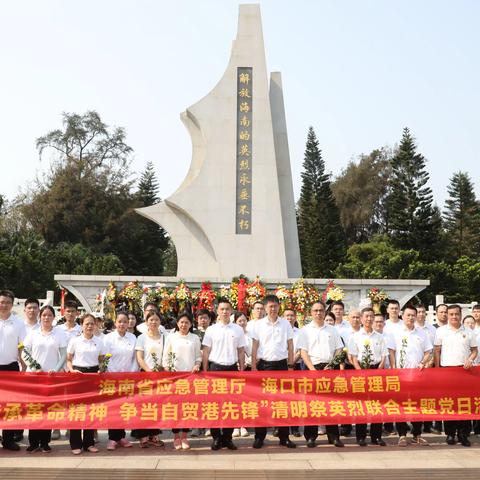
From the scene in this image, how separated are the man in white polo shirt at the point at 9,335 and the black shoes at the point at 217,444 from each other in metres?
1.52

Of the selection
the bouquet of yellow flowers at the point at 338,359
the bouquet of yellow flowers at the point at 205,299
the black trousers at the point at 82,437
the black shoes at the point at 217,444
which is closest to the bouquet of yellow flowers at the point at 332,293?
the bouquet of yellow flowers at the point at 205,299

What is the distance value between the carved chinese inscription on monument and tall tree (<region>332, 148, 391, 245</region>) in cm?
1841

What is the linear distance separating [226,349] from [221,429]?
1.97 ft

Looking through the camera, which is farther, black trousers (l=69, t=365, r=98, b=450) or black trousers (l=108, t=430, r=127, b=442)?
black trousers (l=108, t=430, r=127, b=442)

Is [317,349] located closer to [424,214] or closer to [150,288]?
[150,288]

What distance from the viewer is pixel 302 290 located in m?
9.51

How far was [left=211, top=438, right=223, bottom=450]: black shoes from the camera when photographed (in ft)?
15.0

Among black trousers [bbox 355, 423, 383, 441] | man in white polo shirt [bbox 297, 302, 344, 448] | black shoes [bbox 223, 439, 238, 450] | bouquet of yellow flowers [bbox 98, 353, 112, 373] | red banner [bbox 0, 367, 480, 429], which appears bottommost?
black shoes [bbox 223, 439, 238, 450]

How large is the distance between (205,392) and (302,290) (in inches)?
199

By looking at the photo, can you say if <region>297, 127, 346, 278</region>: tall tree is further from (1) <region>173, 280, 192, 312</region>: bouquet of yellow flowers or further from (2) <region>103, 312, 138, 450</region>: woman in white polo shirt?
(2) <region>103, 312, 138, 450</region>: woman in white polo shirt

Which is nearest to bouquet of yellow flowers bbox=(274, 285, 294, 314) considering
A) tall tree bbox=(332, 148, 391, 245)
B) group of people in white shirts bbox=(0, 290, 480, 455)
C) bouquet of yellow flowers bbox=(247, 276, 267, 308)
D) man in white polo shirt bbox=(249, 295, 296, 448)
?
bouquet of yellow flowers bbox=(247, 276, 267, 308)

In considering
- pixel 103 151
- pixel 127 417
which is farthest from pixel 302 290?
pixel 103 151

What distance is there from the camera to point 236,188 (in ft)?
41.3

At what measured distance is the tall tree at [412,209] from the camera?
23469mm
